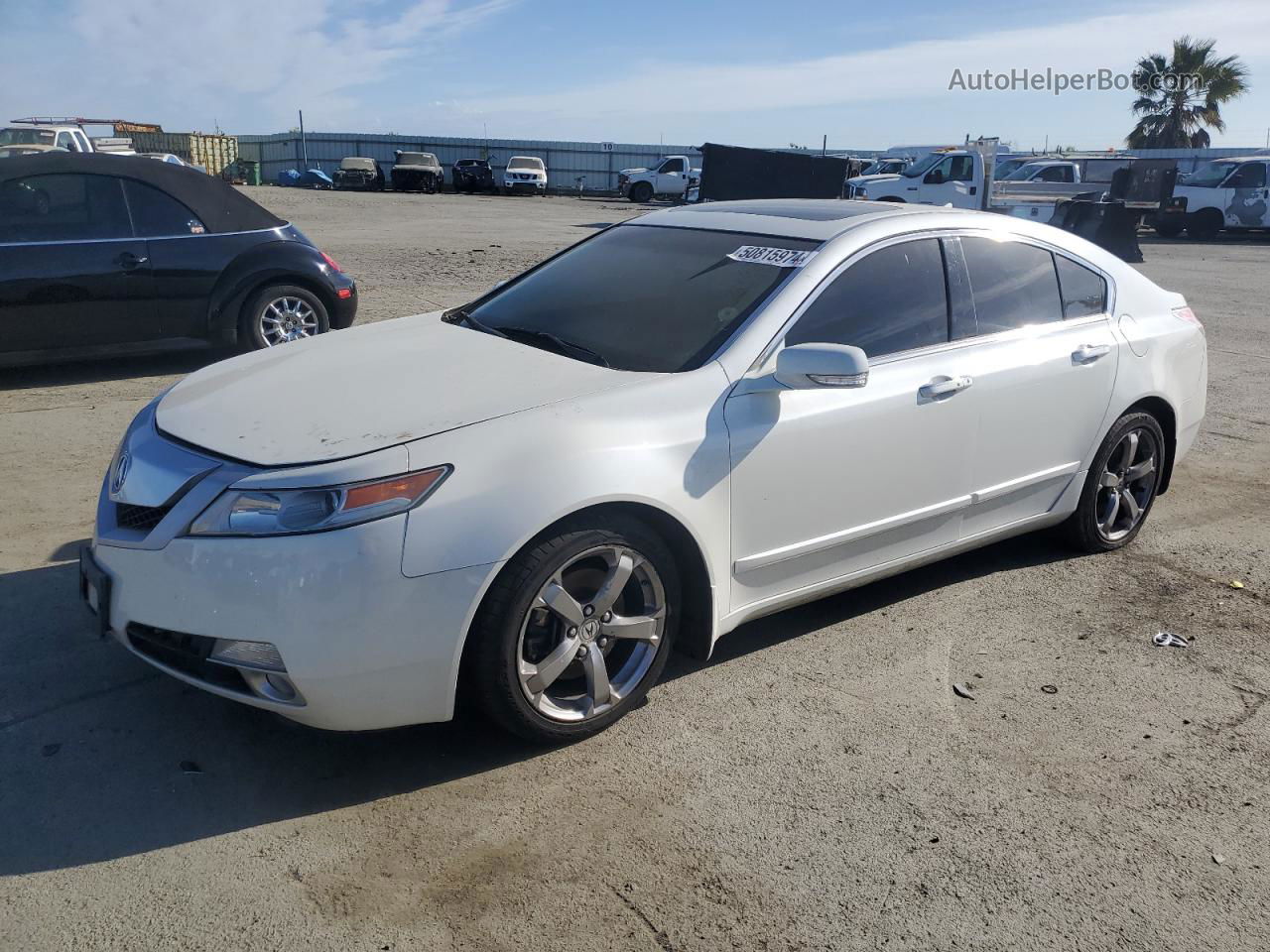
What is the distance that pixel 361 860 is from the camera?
284 cm

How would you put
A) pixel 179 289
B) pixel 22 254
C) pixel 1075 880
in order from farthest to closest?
pixel 179 289 → pixel 22 254 → pixel 1075 880

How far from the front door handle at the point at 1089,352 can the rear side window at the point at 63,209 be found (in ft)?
20.4

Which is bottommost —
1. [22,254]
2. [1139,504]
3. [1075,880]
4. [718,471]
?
[1075,880]

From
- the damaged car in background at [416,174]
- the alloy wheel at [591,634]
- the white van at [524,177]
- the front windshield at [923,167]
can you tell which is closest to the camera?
the alloy wheel at [591,634]

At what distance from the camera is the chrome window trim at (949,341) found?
3.72m

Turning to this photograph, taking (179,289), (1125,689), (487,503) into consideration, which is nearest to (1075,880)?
(1125,689)

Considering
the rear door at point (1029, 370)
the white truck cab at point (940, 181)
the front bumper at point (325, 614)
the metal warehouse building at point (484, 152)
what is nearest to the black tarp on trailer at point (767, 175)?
the white truck cab at point (940, 181)

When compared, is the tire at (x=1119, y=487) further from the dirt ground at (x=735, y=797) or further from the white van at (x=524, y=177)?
the white van at (x=524, y=177)

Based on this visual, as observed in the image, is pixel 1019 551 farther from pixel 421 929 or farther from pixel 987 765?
pixel 421 929

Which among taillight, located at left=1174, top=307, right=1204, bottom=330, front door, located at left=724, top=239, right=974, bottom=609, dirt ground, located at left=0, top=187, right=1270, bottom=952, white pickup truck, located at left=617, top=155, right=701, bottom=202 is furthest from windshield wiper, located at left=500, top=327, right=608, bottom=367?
white pickup truck, located at left=617, top=155, right=701, bottom=202

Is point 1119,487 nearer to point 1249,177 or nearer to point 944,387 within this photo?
point 944,387

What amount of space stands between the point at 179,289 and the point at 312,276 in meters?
0.98

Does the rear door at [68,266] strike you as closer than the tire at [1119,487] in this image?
No

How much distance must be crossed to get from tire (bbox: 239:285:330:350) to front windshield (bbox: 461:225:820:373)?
13.1 feet
